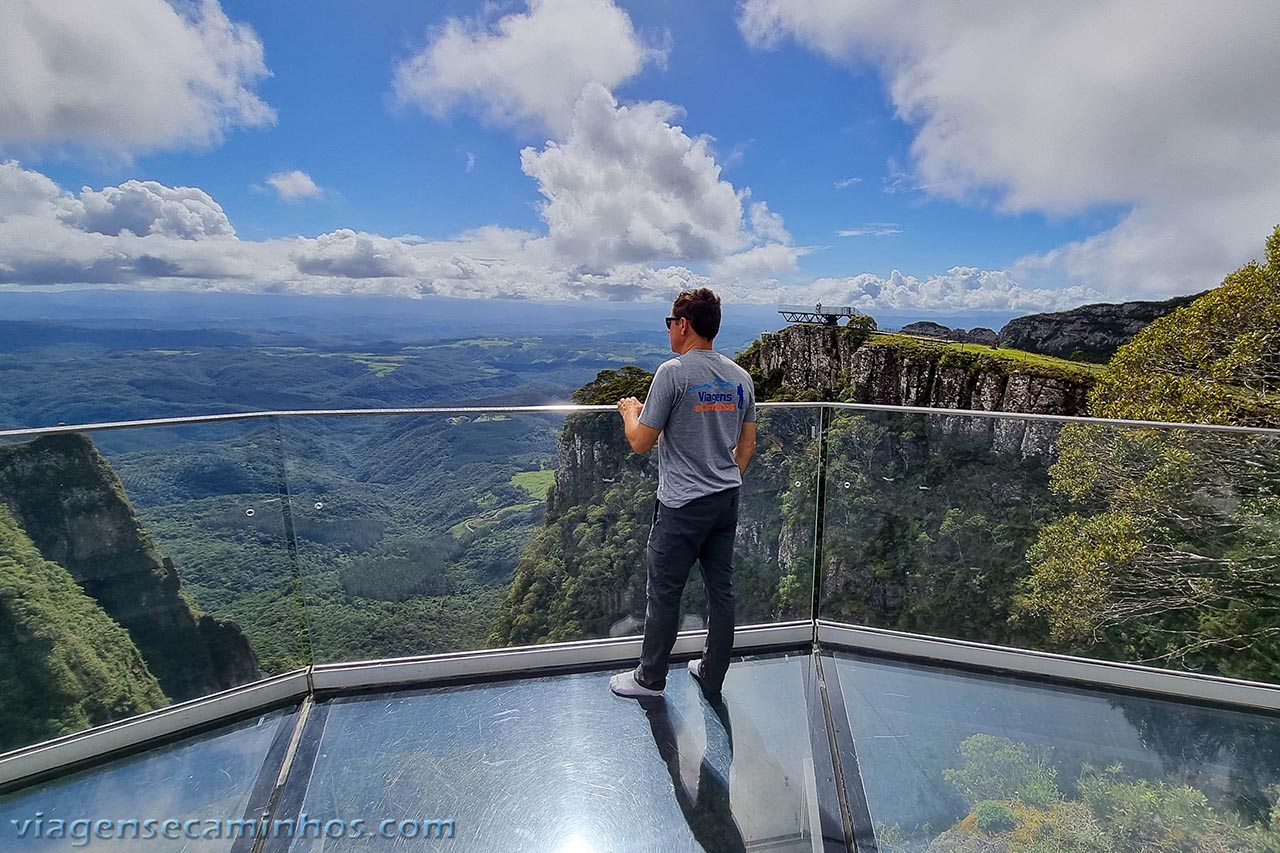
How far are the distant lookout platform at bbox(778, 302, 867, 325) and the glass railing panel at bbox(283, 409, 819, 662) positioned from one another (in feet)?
233

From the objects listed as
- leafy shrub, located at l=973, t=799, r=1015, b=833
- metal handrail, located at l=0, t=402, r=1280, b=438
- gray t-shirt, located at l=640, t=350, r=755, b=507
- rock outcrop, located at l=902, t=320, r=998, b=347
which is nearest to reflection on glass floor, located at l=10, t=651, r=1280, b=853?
leafy shrub, located at l=973, t=799, r=1015, b=833

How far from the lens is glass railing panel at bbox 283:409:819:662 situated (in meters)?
2.45

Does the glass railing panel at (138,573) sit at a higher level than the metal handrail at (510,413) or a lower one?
lower

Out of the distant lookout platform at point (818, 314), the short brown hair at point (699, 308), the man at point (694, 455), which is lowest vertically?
the man at point (694, 455)

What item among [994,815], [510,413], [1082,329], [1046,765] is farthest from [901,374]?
[994,815]

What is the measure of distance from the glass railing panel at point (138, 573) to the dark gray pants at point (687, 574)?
4.69ft

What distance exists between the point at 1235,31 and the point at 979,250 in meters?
114

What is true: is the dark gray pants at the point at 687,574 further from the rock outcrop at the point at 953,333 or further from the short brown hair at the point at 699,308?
the rock outcrop at the point at 953,333

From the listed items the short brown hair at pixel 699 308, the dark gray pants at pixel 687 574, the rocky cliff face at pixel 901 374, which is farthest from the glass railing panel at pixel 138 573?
the rocky cliff face at pixel 901 374

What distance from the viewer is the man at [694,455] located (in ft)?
6.65

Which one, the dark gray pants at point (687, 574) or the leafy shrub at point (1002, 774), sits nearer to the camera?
the leafy shrub at point (1002, 774)

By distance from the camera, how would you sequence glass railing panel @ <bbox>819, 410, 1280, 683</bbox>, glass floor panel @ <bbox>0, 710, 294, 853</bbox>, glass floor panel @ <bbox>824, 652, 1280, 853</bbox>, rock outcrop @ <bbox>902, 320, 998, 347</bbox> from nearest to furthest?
glass floor panel @ <bbox>0, 710, 294, 853</bbox> → glass floor panel @ <bbox>824, 652, 1280, 853</bbox> → glass railing panel @ <bbox>819, 410, 1280, 683</bbox> → rock outcrop @ <bbox>902, 320, 998, 347</bbox>

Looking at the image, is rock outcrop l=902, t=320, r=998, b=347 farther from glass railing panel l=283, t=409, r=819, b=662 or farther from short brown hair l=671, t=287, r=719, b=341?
short brown hair l=671, t=287, r=719, b=341

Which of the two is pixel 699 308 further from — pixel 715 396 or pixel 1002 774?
pixel 1002 774
